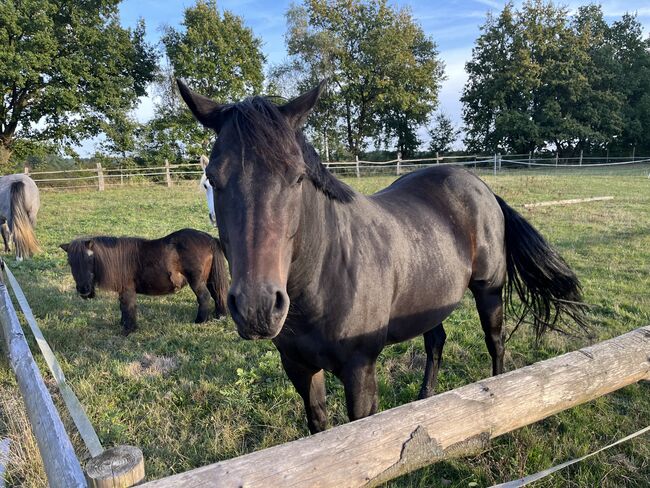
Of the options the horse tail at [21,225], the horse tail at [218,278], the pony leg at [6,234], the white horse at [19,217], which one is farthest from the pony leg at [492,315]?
the pony leg at [6,234]

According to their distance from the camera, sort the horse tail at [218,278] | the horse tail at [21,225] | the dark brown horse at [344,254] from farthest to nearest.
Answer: the horse tail at [21,225] < the horse tail at [218,278] < the dark brown horse at [344,254]

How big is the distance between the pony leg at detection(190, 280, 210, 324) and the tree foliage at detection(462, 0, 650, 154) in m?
35.0

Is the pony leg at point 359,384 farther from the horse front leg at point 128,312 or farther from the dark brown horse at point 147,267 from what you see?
the horse front leg at point 128,312

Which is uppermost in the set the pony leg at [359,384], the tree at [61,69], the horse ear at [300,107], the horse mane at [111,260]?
the tree at [61,69]

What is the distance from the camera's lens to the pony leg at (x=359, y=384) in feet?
6.61

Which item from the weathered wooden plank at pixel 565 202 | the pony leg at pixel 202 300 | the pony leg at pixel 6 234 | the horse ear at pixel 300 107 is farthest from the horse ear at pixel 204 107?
the weathered wooden plank at pixel 565 202

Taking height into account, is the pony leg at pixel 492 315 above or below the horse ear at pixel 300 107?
below

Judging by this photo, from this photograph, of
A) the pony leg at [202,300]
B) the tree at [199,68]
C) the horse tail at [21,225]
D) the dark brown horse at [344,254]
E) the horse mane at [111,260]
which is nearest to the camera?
the dark brown horse at [344,254]

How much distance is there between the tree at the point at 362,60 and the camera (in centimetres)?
3219

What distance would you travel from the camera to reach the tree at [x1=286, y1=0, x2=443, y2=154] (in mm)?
32188

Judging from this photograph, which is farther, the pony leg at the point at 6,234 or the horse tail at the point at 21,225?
the pony leg at the point at 6,234

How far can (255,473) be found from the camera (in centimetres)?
112

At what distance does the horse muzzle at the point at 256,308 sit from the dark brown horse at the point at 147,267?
375 cm

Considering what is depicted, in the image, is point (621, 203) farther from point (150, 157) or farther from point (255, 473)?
point (150, 157)
